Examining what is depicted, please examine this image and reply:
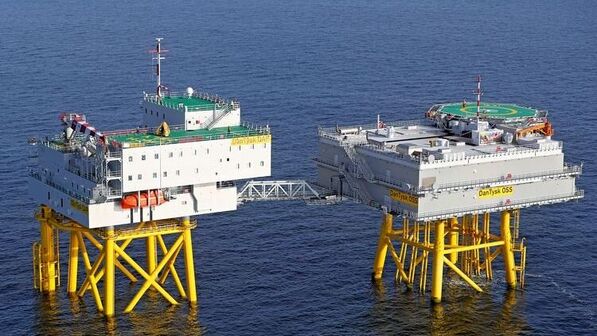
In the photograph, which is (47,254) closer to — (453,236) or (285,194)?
(285,194)

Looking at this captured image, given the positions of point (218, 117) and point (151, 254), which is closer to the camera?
point (218, 117)

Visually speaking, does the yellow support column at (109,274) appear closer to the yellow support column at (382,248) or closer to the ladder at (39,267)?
the ladder at (39,267)

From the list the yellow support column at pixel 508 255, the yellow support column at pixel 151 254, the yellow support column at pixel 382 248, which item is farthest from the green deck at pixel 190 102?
the yellow support column at pixel 508 255

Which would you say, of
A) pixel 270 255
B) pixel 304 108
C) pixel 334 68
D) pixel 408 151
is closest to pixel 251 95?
pixel 304 108

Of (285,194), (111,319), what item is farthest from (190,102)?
(111,319)

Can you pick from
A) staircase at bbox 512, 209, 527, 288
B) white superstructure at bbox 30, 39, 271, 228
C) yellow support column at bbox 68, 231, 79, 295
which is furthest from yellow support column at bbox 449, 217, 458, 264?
yellow support column at bbox 68, 231, 79, 295
